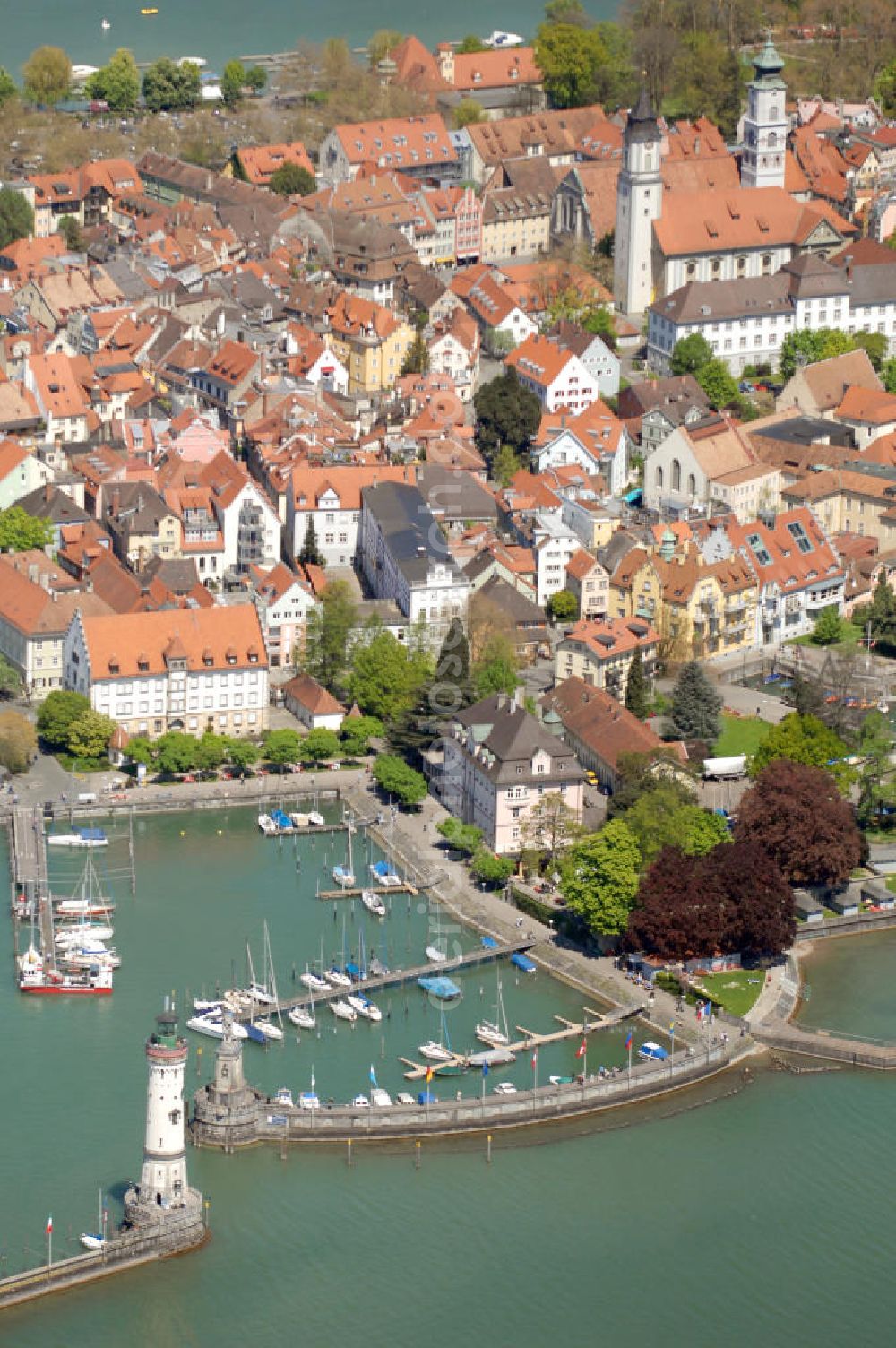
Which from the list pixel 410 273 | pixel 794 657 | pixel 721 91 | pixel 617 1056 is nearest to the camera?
pixel 617 1056

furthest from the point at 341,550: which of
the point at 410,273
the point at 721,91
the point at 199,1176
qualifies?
the point at 721,91

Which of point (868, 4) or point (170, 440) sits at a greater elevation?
point (868, 4)

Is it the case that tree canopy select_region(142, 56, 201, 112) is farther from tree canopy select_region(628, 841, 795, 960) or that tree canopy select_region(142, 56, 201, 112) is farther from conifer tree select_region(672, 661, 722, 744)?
tree canopy select_region(628, 841, 795, 960)

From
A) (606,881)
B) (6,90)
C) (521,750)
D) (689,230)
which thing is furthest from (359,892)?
(6,90)

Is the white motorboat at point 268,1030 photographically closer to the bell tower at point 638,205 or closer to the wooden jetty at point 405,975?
the wooden jetty at point 405,975

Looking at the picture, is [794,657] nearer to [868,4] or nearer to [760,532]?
[760,532]

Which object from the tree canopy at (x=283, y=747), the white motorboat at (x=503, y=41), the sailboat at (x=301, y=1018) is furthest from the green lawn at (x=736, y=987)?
the white motorboat at (x=503, y=41)
